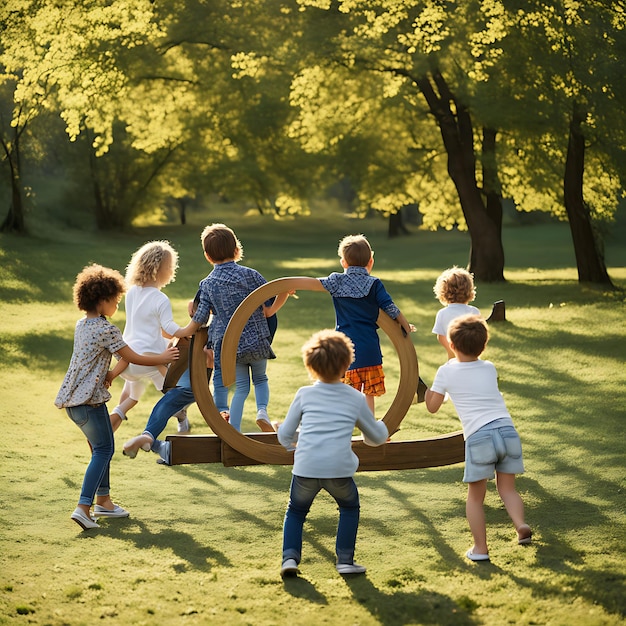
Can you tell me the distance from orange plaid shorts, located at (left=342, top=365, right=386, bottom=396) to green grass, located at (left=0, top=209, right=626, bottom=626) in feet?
2.85

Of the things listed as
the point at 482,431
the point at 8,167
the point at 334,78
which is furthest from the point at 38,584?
the point at 8,167

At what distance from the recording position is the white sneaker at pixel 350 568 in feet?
17.7

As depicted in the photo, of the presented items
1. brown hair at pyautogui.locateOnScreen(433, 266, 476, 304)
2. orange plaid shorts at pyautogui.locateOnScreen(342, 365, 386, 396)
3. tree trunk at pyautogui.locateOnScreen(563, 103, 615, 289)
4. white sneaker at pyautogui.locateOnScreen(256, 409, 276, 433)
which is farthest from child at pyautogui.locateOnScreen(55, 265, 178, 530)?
tree trunk at pyautogui.locateOnScreen(563, 103, 615, 289)

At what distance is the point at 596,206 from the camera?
83.5 feet

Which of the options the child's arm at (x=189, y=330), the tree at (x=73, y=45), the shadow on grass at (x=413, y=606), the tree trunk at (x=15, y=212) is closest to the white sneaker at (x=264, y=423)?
the child's arm at (x=189, y=330)

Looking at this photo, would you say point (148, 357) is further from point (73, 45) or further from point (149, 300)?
point (73, 45)

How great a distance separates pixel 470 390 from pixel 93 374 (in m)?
2.56

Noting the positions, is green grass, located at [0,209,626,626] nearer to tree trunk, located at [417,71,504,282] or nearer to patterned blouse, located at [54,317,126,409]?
patterned blouse, located at [54,317,126,409]

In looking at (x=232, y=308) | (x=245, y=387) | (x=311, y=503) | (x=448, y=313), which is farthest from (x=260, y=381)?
(x=311, y=503)

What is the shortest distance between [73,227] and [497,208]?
85.7 feet

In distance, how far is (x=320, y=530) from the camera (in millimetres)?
6336

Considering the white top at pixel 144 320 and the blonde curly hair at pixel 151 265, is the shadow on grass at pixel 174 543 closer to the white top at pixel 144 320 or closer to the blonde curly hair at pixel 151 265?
the white top at pixel 144 320

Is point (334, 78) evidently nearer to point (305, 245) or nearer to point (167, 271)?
point (167, 271)

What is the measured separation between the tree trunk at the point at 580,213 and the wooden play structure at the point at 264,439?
564 inches
